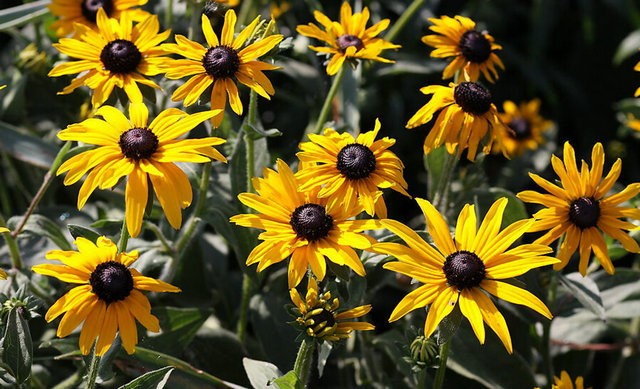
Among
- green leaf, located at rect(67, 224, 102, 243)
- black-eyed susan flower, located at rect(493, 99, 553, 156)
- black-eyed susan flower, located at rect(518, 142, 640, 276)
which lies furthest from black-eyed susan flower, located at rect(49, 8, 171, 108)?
black-eyed susan flower, located at rect(493, 99, 553, 156)

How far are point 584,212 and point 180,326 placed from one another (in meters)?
0.85

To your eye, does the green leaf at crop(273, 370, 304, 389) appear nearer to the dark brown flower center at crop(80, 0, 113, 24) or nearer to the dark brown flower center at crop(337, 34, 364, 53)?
the dark brown flower center at crop(337, 34, 364, 53)

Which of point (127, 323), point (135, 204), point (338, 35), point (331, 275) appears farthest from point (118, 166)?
point (338, 35)

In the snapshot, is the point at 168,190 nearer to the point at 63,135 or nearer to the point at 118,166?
the point at 118,166

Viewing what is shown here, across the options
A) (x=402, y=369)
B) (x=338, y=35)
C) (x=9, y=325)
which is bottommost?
(x=9, y=325)

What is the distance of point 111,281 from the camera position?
1.37m

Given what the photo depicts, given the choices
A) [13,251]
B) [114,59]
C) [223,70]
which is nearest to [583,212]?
[223,70]

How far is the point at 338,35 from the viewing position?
1.79 metres

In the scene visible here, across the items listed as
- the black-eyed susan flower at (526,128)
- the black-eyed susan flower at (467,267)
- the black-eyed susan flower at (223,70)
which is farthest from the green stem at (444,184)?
the black-eyed susan flower at (526,128)

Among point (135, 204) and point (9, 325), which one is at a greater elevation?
point (135, 204)

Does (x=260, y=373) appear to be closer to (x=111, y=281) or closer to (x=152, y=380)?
(x=152, y=380)

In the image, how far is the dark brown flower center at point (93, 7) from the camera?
193 centimetres

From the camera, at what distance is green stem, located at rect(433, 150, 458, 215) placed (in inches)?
69.9

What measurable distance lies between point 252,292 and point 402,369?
45 centimetres
